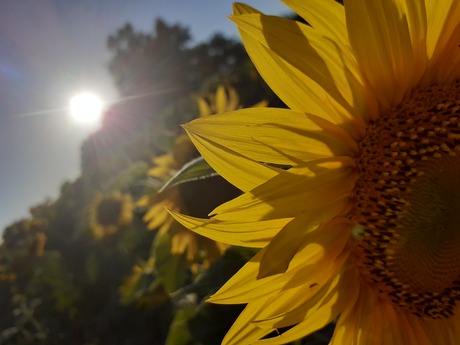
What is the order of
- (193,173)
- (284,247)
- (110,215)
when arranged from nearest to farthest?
(284,247) < (193,173) < (110,215)

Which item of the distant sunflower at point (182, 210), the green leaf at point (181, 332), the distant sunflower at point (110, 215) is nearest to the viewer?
the green leaf at point (181, 332)

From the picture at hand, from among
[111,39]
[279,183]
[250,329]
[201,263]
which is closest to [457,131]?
[279,183]

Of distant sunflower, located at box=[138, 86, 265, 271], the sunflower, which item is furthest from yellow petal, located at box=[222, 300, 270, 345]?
distant sunflower, located at box=[138, 86, 265, 271]

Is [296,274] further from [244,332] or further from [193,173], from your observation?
[193,173]

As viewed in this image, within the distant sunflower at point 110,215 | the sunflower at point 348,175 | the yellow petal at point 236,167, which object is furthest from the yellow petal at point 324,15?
the distant sunflower at point 110,215

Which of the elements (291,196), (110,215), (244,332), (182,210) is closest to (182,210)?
(182,210)

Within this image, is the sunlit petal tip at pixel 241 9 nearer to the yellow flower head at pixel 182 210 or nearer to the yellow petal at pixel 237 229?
the yellow petal at pixel 237 229
